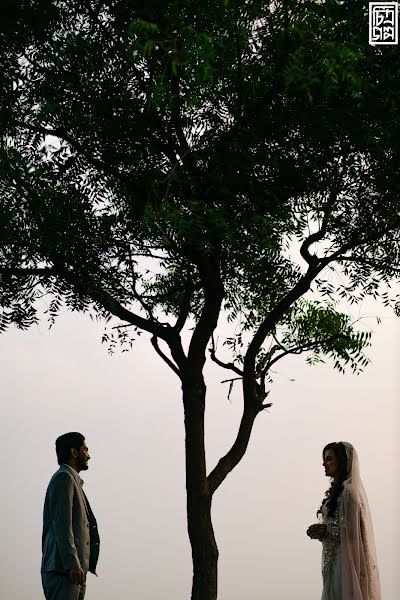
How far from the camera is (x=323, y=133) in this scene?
8188 millimetres

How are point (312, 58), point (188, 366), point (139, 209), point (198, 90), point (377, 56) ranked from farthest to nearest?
point (188, 366)
point (139, 209)
point (198, 90)
point (377, 56)
point (312, 58)

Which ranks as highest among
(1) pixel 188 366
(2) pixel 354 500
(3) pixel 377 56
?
(3) pixel 377 56

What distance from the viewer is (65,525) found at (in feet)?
22.7

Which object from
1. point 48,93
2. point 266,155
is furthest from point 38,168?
point 266,155

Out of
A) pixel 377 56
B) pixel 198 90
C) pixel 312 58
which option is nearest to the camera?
pixel 312 58

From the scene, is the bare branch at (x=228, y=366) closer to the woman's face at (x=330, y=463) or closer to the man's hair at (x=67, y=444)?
the woman's face at (x=330, y=463)

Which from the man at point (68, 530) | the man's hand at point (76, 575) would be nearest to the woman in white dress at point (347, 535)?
the man at point (68, 530)

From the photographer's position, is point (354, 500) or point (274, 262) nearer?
point (354, 500)

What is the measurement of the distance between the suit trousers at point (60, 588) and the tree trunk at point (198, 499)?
215 centimetres

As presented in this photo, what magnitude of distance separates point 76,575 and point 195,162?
358 cm


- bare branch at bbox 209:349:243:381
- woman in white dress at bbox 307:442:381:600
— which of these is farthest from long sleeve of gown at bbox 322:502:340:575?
bare branch at bbox 209:349:243:381

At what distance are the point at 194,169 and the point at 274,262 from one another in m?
1.57

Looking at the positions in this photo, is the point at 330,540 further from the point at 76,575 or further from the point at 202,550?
the point at 76,575

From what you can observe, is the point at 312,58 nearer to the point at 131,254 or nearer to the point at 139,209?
the point at 139,209
